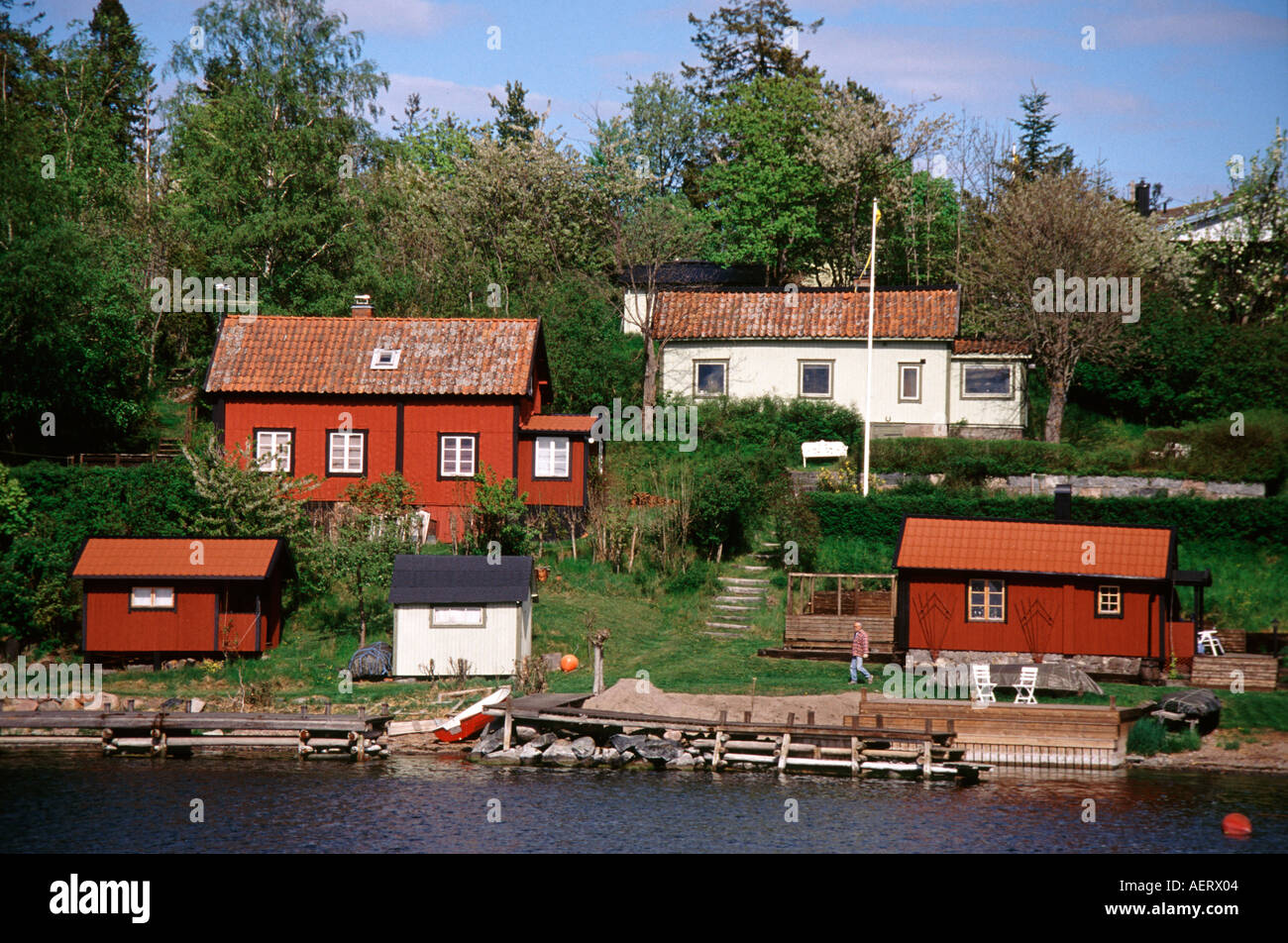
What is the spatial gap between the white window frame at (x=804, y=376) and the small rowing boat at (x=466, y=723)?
25053 mm

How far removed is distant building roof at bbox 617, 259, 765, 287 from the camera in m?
60.8

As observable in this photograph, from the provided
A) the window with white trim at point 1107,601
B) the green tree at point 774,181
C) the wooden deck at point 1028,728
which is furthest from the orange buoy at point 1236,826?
the green tree at point 774,181

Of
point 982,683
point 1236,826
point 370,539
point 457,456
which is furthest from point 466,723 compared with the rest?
point 1236,826

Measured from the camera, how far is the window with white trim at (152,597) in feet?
112

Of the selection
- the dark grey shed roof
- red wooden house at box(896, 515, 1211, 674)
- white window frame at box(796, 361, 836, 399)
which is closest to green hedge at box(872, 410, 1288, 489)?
white window frame at box(796, 361, 836, 399)

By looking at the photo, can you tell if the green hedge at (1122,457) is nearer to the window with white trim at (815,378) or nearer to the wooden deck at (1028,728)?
the window with white trim at (815,378)

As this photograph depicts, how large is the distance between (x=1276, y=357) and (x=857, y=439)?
1662cm

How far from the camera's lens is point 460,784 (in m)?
25.9

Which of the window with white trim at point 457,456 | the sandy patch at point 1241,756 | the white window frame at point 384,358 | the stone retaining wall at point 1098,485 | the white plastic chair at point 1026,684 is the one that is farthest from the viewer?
the white window frame at point 384,358

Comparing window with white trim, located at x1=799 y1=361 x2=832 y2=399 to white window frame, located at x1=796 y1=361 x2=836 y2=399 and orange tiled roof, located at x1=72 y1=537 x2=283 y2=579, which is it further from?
orange tiled roof, located at x1=72 y1=537 x2=283 y2=579

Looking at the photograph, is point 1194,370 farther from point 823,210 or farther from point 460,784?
point 460,784

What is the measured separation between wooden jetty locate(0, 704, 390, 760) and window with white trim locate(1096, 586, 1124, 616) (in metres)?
19.2

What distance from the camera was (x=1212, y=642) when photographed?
33.9 m

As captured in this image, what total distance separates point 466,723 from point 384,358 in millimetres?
17792
